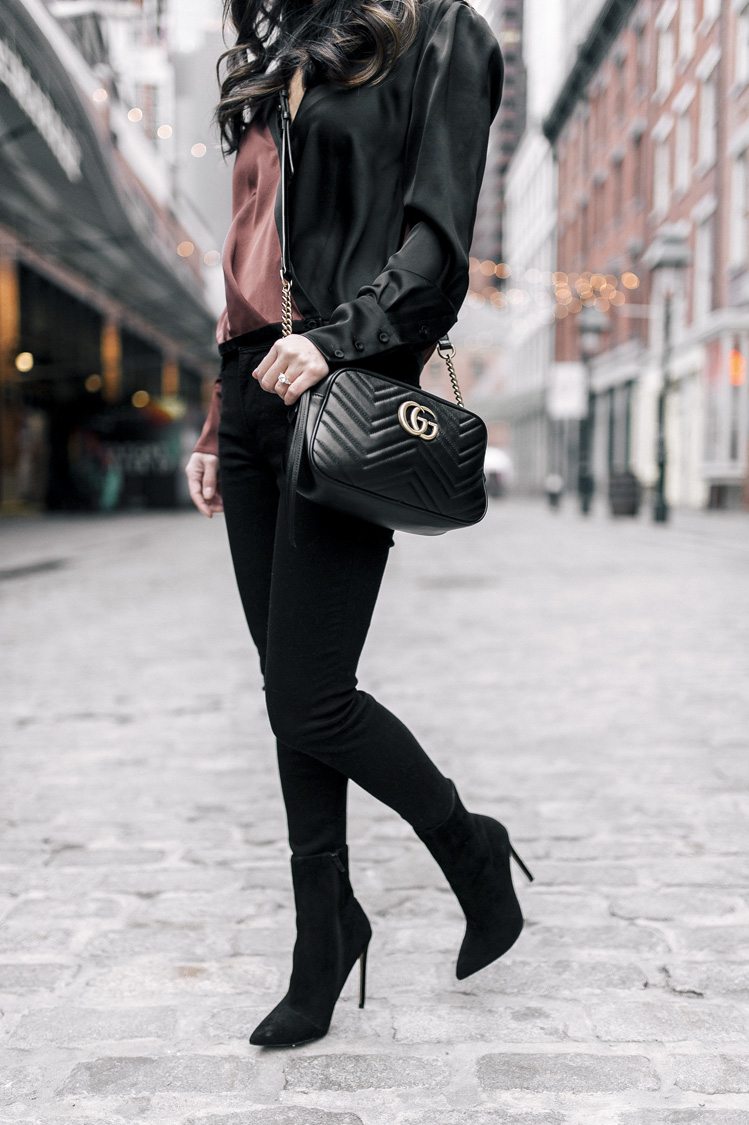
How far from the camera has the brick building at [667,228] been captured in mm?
23578

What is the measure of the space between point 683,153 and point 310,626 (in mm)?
29770

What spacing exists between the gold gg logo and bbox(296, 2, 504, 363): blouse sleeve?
98 millimetres

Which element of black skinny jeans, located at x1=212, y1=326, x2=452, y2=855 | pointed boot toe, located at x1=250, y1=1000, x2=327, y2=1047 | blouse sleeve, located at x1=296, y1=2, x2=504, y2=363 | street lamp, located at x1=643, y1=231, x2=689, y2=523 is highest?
street lamp, located at x1=643, y1=231, x2=689, y2=523

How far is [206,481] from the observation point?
85.2 inches

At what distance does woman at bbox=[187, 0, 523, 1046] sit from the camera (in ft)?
5.66

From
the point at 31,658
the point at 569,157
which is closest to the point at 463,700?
the point at 31,658

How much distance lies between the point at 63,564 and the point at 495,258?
301 feet

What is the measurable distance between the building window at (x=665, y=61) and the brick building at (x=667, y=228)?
2.0 inches

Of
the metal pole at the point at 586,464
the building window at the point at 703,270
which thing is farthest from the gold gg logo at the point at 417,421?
the building window at the point at 703,270

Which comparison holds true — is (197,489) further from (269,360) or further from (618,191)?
(618,191)

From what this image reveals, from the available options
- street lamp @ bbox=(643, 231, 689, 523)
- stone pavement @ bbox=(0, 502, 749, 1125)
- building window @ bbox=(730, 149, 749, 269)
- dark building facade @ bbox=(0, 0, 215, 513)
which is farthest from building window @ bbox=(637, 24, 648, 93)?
stone pavement @ bbox=(0, 502, 749, 1125)

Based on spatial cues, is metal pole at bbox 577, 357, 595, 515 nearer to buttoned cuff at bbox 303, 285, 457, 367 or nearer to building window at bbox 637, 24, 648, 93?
building window at bbox 637, 24, 648, 93

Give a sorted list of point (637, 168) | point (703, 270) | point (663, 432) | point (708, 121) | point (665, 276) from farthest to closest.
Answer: point (637, 168) → point (703, 270) → point (708, 121) → point (663, 432) → point (665, 276)

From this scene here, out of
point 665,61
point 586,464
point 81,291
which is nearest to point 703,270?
point 586,464
